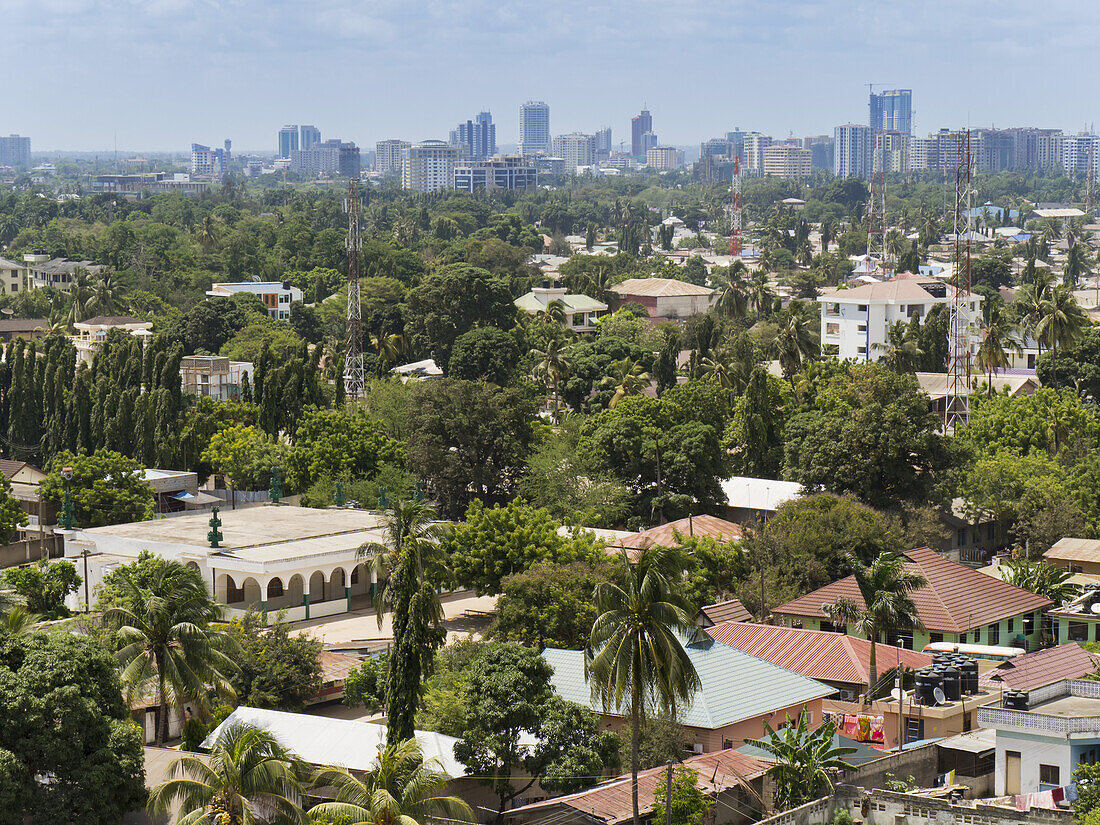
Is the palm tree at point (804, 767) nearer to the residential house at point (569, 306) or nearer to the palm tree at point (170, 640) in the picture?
the palm tree at point (170, 640)

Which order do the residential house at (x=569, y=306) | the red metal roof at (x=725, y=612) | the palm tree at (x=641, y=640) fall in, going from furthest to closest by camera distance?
the residential house at (x=569, y=306), the red metal roof at (x=725, y=612), the palm tree at (x=641, y=640)

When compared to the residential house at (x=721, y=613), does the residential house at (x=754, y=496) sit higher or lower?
lower

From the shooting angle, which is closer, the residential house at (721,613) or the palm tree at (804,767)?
the palm tree at (804,767)

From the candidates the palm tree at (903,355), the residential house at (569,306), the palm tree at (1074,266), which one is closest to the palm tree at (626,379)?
the palm tree at (903,355)

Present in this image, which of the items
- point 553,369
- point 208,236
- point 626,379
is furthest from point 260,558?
point 208,236

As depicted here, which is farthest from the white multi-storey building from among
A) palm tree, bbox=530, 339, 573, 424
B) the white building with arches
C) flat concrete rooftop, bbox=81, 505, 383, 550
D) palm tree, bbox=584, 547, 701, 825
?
palm tree, bbox=584, 547, 701, 825

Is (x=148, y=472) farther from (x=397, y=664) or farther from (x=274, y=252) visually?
(x=274, y=252)
